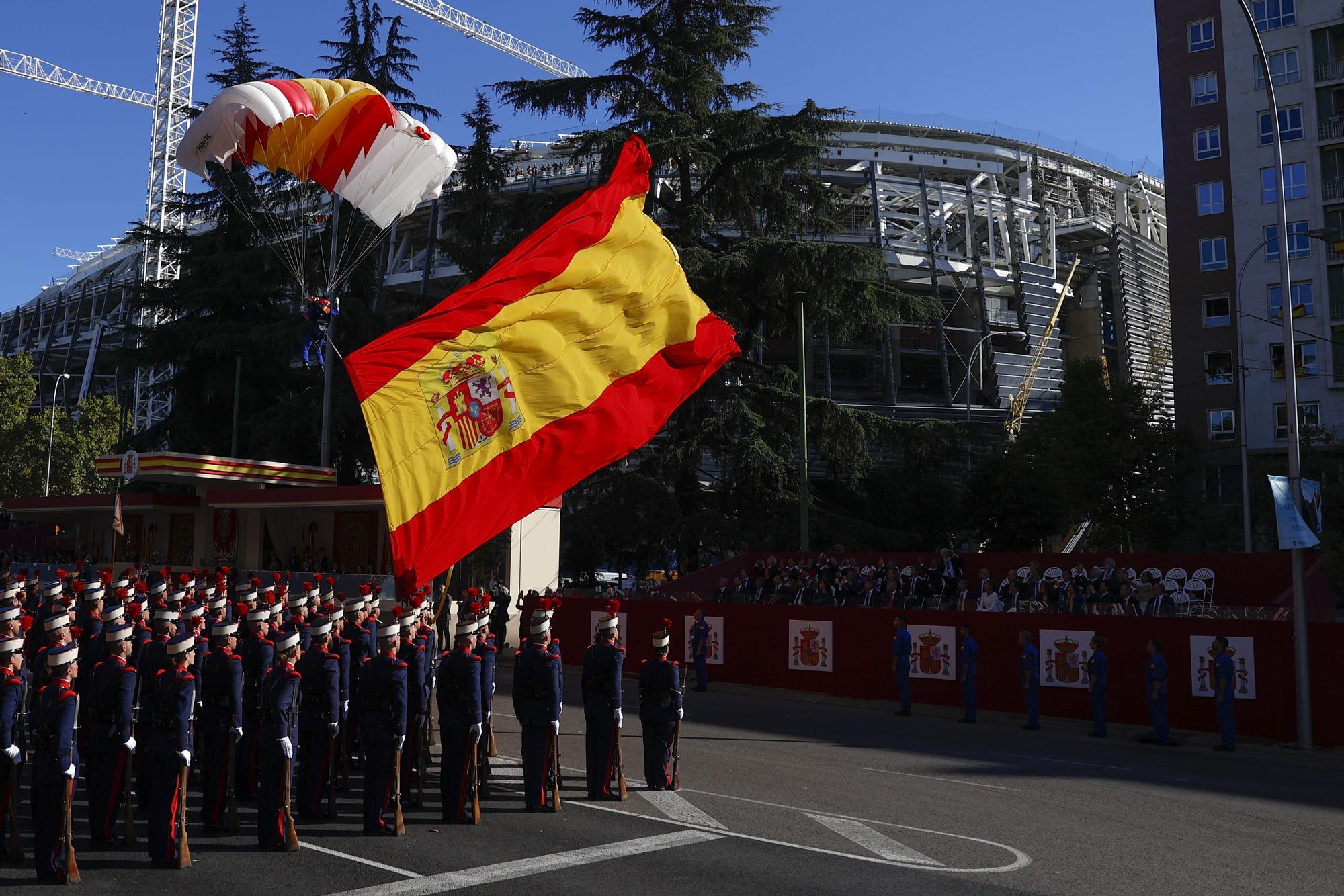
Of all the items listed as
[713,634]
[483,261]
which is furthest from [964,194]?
[713,634]

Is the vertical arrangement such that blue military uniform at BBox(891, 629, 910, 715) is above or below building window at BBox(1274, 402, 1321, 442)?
below

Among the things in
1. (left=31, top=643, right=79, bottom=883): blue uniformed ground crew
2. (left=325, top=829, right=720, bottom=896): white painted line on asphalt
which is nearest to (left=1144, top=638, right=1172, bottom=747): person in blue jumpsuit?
(left=325, top=829, right=720, bottom=896): white painted line on asphalt

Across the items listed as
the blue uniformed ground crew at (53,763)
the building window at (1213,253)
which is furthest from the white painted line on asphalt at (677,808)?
the building window at (1213,253)

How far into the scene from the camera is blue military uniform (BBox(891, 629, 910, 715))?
19.7m

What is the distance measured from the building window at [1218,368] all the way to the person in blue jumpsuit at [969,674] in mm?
32449

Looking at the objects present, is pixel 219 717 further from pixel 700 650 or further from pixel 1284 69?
pixel 1284 69

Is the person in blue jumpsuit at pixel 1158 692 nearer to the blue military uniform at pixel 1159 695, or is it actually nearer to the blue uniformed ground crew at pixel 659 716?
the blue military uniform at pixel 1159 695

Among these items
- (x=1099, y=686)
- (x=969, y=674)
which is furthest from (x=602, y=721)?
(x=1099, y=686)

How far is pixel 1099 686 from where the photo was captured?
1759 cm

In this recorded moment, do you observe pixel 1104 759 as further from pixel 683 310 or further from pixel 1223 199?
pixel 1223 199

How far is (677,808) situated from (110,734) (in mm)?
5106

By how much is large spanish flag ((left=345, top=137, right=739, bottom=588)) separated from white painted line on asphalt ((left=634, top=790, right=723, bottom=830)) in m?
3.22

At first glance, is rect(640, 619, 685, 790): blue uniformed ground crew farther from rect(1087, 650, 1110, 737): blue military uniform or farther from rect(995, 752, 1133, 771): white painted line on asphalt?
rect(1087, 650, 1110, 737): blue military uniform

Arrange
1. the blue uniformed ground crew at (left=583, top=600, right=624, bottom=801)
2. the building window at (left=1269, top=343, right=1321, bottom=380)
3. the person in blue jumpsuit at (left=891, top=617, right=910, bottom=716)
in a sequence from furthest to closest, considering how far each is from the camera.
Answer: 1. the building window at (left=1269, top=343, right=1321, bottom=380)
2. the person in blue jumpsuit at (left=891, top=617, right=910, bottom=716)
3. the blue uniformed ground crew at (left=583, top=600, right=624, bottom=801)
